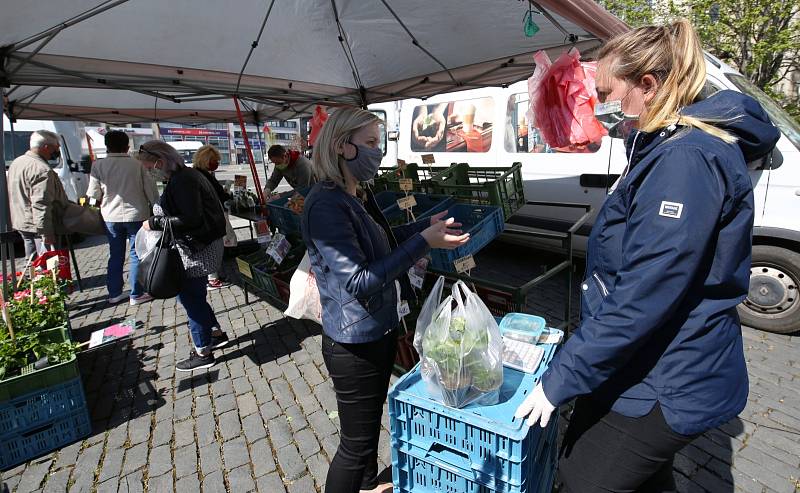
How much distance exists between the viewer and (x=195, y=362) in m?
3.57

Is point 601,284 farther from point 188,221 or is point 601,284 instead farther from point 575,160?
point 575,160

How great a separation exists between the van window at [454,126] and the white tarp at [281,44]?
1.19m

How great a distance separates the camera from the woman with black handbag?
3051 mm

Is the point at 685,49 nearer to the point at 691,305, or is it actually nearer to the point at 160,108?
the point at 691,305

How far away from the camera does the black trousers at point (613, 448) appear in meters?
1.13

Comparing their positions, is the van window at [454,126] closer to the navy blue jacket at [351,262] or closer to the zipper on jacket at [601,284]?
the navy blue jacket at [351,262]

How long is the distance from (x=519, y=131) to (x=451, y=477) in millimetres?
5007

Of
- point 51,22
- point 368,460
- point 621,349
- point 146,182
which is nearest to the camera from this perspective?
point 621,349

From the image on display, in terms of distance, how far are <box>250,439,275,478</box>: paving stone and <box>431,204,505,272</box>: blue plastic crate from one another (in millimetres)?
1676

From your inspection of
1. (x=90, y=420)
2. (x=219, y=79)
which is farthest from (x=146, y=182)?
(x=90, y=420)

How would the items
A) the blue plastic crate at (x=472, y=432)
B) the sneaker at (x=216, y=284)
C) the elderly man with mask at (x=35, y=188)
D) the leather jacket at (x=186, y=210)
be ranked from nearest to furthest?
the blue plastic crate at (x=472, y=432) → the leather jacket at (x=186, y=210) → the elderly man with mask at (x=35, y=188) → the sneaker at (x=216, y=284)

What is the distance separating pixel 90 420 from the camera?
2893 millimetres

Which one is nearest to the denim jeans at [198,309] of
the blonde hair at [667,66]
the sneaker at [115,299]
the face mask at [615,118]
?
the sneaker at [115,299]

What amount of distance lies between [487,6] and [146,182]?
14.0ft
